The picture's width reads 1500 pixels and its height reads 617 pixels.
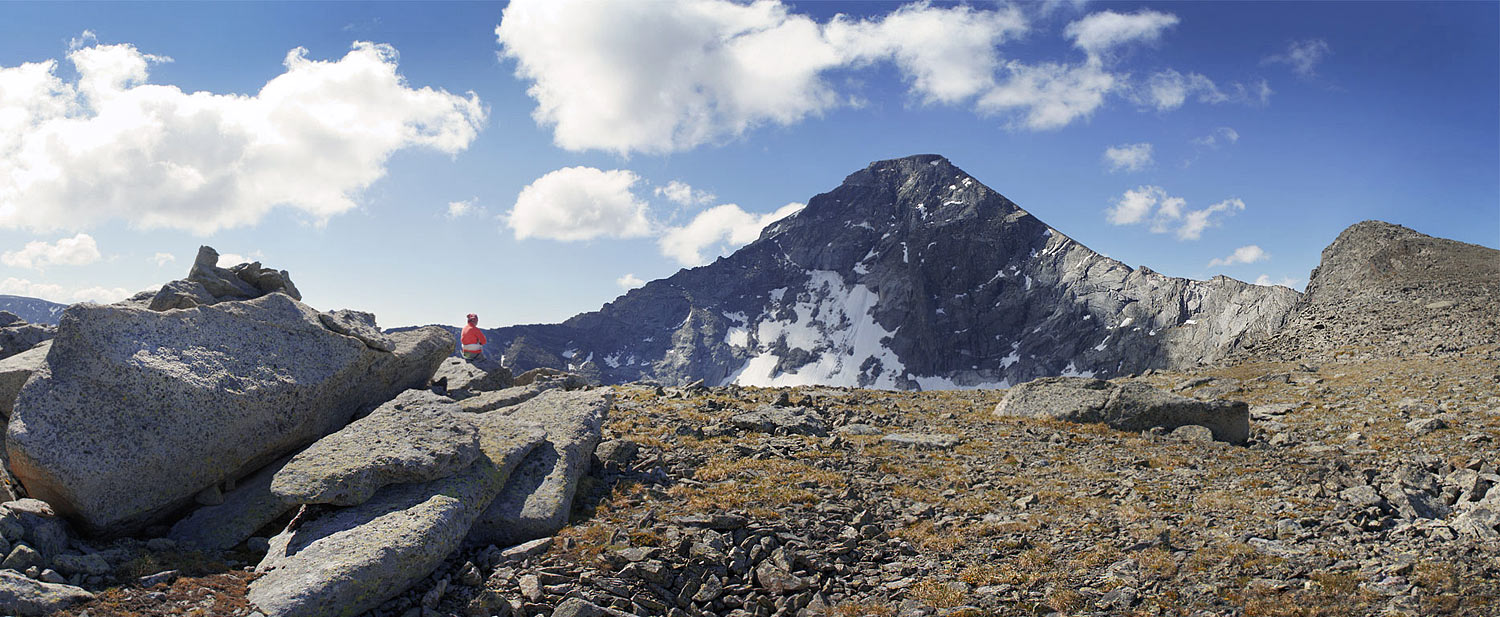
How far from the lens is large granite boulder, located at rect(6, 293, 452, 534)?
10.8 metres

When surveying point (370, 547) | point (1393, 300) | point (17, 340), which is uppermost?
point (1393, 300)

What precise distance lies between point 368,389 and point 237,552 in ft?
17.6

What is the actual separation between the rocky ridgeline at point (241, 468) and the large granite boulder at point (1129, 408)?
58.4ft

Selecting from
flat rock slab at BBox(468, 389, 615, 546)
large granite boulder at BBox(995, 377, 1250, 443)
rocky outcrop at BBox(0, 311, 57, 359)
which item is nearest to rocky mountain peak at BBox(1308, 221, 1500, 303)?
large granite boulder at BBox(995, 377, 1250, 443)

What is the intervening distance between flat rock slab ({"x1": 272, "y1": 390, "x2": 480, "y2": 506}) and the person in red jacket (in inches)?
531

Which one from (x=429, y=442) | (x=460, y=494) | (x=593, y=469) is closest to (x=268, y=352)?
(x=429, y=442)

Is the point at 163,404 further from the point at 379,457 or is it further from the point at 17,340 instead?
the point at 17,340

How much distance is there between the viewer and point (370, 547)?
10.2 m

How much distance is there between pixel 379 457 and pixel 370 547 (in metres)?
2.10

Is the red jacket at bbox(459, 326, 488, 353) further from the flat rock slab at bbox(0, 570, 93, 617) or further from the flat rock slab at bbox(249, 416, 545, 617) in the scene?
the flat rock slab at bbox(0, 570, 93, 617)

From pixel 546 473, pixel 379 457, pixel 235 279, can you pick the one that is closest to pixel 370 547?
pixel 379 457

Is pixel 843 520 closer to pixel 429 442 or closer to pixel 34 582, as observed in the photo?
pixel 429 442

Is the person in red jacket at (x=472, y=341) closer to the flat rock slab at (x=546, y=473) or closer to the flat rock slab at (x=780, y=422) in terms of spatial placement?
the flat rock slab at (x=546, y=473)

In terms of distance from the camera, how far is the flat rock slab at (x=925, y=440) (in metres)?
21.3
